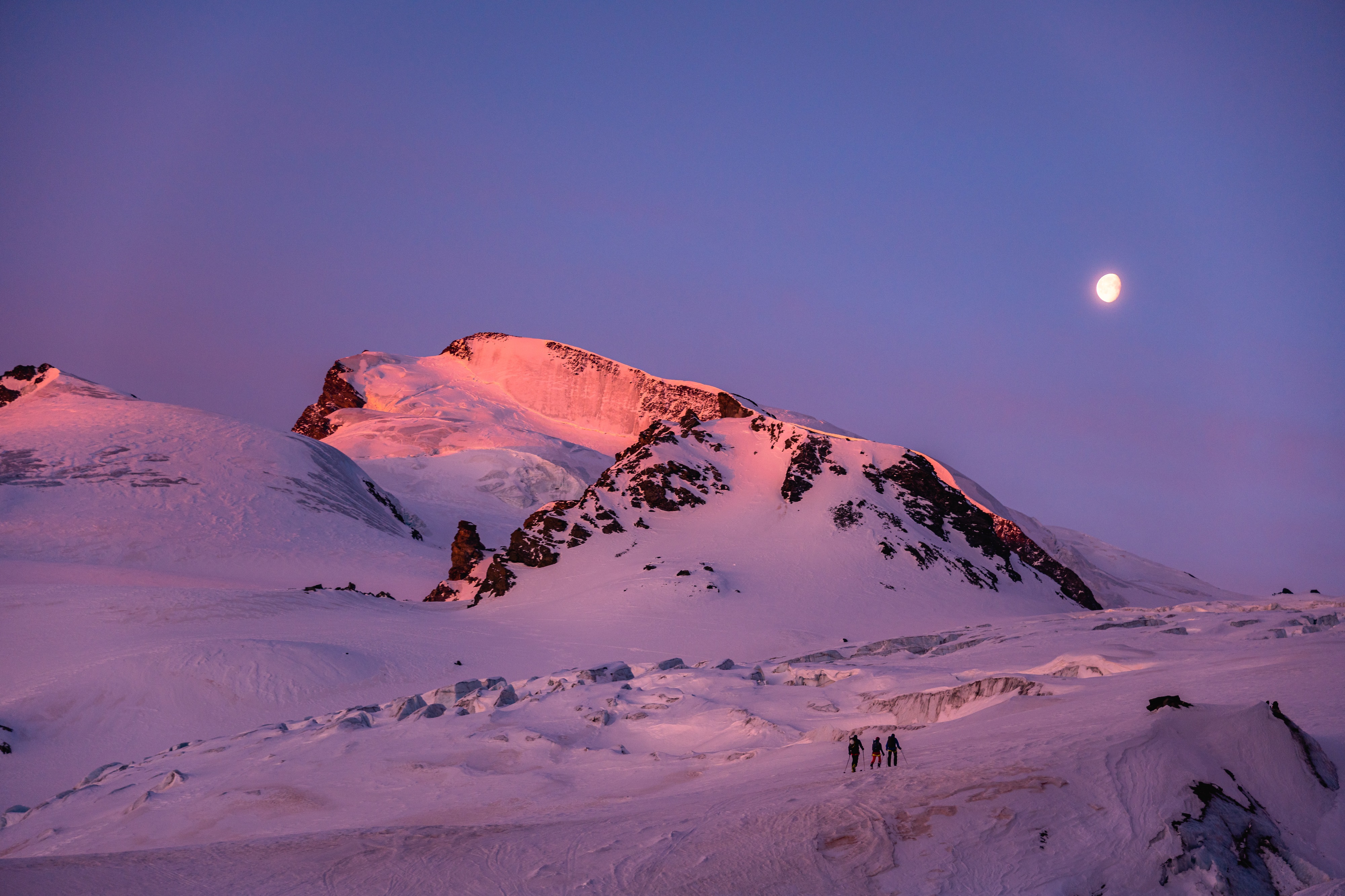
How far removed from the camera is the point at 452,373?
5000 inches

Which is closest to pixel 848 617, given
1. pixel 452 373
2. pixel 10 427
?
pixel 10 427

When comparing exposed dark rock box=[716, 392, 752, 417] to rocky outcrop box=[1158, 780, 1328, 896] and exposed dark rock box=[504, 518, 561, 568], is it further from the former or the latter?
rocky outcrop box=[1158, 780, 1328, 896]

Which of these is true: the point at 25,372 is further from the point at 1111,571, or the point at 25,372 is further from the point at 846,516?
the point at 1111,571

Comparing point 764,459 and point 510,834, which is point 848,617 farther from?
point 510,834

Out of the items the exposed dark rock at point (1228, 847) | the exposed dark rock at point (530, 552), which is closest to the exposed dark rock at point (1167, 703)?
the exposed dark rock at point (1228, 847)

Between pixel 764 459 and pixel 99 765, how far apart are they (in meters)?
43.2

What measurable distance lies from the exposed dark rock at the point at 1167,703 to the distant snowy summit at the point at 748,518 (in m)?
29.8

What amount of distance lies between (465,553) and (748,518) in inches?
646

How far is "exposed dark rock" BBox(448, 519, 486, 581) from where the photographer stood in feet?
156

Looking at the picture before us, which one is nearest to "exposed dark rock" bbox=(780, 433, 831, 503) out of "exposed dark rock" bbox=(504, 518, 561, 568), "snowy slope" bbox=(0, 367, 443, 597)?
"exposed dark rock" bbox=(504, 518, 561, 568)

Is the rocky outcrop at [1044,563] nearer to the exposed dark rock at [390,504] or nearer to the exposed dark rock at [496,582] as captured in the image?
the exposed dark rock at [496,582]

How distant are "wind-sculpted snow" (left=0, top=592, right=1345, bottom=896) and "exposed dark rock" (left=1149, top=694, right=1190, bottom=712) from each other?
2.9 inches

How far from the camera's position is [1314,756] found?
10203 millimetres

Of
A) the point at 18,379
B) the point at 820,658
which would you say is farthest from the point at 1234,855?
the point at 18,379
